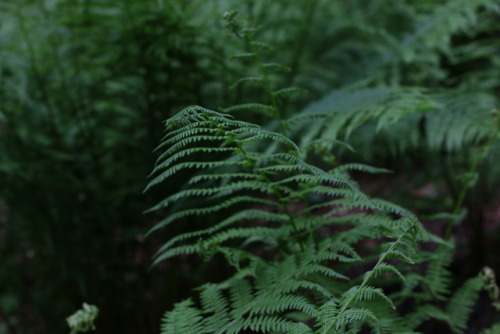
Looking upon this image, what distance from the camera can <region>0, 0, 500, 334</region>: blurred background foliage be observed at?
4.85 ft

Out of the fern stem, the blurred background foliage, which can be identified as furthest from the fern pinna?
the blurred background foliage

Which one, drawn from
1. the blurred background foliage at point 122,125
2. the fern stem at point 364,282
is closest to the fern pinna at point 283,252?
the fern stem at point 364,282

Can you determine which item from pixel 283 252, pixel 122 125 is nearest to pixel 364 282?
pixel 283 252

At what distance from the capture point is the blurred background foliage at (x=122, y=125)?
148 cm

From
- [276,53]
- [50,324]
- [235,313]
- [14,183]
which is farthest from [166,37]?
[50,324]

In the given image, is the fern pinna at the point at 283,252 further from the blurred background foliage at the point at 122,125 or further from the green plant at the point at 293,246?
the blurred background foliage at the point at 122,125

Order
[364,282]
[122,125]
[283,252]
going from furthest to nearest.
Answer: [122,125] → [283,252] → [364,282]

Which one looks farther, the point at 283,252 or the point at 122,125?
the point at 122,125

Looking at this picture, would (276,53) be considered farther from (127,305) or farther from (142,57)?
(127,305)

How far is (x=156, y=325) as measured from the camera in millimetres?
1576

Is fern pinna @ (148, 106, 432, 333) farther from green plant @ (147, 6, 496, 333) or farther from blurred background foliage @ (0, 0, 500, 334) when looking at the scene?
blurred background foliage @ (0, 0, 500, 334)

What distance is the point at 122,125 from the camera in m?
1.77

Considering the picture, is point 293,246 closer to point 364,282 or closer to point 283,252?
point 283,252

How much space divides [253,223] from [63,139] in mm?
783
